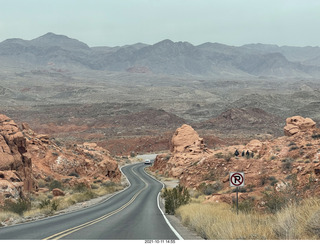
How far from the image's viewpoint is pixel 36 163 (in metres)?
42.0

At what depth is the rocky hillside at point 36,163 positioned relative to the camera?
27150mm

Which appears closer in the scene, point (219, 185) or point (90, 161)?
point (219, 185)

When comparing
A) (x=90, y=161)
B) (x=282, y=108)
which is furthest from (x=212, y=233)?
(x=282, y=108)

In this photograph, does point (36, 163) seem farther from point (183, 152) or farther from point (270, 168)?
point (183, 152)

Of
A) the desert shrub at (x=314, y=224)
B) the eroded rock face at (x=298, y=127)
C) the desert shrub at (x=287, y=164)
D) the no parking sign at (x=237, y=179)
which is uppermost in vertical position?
the desert shrub at (x=314, y=224)

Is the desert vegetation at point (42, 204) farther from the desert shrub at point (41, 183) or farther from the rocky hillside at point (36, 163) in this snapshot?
the rocky hillside at point (36, 163)

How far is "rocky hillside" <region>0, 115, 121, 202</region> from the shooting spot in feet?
89.1

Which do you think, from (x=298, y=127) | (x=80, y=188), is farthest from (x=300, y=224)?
(x=298, y=127)

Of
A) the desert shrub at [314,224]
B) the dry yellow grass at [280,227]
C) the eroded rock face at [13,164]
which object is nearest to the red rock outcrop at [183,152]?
the eroded rock face at [13,164]

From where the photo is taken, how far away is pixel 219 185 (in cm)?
3266

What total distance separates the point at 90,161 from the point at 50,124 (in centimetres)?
9496
